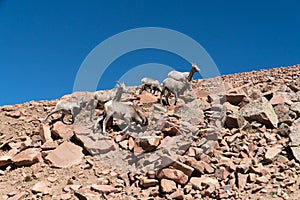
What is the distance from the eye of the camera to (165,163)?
9273mm

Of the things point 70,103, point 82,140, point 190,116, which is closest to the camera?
point 82,140

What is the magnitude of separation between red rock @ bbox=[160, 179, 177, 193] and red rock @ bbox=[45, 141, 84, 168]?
9.99 ft

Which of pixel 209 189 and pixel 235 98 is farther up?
pixel 235 98

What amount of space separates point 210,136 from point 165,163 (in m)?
1.98

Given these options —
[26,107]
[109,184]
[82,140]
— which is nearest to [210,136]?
[109,184]

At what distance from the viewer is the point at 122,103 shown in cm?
1245

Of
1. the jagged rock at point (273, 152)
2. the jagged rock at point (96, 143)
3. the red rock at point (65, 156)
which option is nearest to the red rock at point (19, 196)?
the red rock at point (65, 156)

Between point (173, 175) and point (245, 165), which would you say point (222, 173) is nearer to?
point (245, 165)

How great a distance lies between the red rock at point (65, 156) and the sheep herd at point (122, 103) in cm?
108

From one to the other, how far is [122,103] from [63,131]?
2276 mm

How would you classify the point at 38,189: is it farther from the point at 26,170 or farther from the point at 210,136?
the point at 210,136

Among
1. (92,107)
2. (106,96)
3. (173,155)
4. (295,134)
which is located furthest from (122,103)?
(295,134)

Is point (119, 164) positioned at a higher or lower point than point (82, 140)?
lower

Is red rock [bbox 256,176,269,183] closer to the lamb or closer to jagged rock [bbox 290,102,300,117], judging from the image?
jagged rock [bbox 290,102,300,117]
